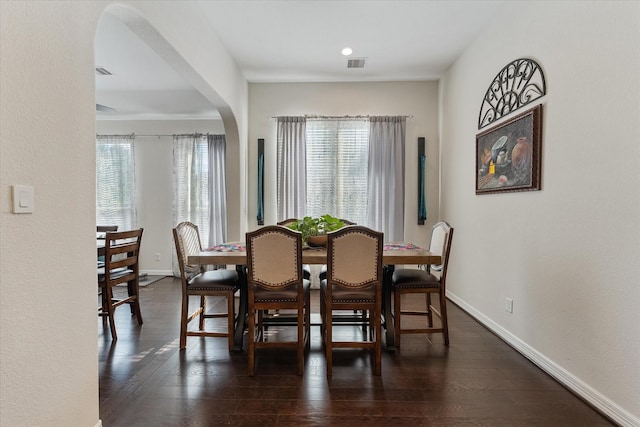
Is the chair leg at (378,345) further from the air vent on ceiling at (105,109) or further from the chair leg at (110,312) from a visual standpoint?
the air vent on ceiling at (105,109)

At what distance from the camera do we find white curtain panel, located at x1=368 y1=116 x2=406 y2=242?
459cm

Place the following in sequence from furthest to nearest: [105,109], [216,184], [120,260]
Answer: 1. [216,184]
2. [105,109]
3. [120,260]

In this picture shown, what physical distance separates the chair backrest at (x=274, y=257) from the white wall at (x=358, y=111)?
246 cm

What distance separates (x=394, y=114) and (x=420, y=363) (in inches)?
132

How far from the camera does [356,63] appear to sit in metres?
4.13

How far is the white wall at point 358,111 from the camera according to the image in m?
4.65

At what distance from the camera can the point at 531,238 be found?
254cm

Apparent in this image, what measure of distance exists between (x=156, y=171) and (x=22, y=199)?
4.71 m

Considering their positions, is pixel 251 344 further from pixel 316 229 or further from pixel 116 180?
pixel 116 180

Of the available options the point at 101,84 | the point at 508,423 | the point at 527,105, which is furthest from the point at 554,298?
the point at 101,84

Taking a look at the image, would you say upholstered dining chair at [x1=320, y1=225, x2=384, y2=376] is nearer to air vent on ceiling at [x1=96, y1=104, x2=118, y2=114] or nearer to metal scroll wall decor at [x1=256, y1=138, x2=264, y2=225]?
metal scroll wall decor at [x1=256, y1=138, x2=264, y2=225]

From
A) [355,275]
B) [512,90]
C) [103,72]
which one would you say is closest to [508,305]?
[355,275]

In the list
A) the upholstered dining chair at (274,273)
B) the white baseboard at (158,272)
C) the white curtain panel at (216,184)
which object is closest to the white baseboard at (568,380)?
the upholstered dining chair at (274,273)

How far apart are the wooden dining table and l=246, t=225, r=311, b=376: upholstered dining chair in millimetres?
203
